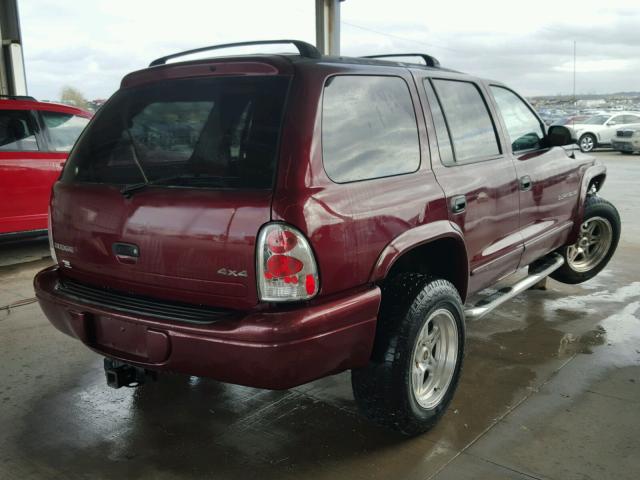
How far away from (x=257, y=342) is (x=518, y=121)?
2.74 meters

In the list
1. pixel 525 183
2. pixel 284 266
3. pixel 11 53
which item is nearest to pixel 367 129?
pixel 284 266

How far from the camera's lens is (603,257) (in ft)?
17.8

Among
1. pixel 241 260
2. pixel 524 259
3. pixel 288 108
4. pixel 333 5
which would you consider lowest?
pixel 524 259

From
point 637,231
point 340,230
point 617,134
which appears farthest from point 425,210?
point 617,134

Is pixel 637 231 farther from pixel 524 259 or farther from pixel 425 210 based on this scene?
pixel 425 210

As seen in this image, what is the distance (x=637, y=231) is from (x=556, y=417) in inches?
223

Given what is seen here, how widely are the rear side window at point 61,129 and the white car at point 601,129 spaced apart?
1862 cm

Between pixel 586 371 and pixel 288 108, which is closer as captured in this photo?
pixel 288 108

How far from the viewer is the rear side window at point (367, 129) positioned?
8.37 ft

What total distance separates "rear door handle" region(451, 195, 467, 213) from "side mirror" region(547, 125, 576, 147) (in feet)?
5.28

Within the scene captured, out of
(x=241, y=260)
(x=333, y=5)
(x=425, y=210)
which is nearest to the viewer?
(x=241, y=260)

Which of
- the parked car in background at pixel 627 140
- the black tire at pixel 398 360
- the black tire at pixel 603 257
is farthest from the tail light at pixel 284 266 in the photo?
the parked car in background at pixel 627 140

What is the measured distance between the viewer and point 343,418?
124 inches

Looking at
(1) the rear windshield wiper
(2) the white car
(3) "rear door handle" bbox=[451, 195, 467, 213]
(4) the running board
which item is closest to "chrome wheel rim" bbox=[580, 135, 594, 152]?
(2) the white car
